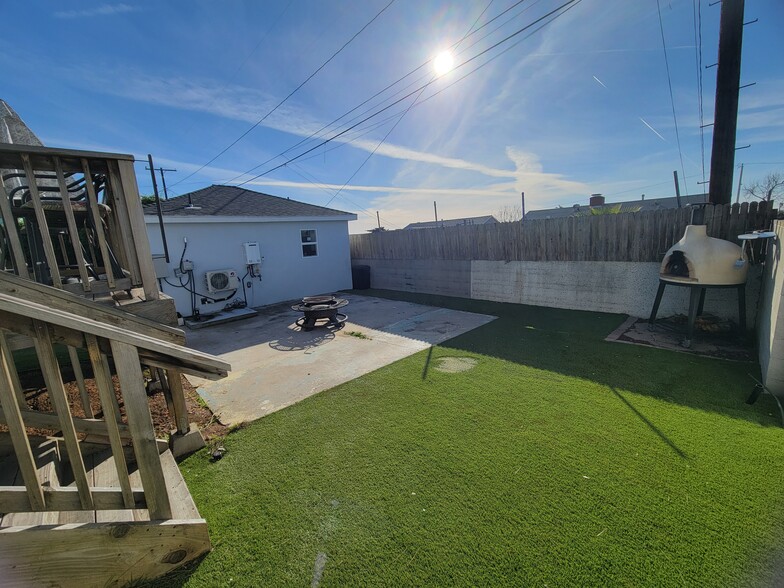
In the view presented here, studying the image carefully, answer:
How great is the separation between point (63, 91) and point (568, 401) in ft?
34.7

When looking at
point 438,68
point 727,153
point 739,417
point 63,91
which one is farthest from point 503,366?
point 63,91

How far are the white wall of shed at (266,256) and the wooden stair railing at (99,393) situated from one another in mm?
7131

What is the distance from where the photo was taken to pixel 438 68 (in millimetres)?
7133

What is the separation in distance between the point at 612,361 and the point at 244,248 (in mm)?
8905

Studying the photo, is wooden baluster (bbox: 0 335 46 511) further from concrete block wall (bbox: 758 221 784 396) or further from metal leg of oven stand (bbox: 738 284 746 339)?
metal leg of oven stand (bbox: 738 284 746 339)

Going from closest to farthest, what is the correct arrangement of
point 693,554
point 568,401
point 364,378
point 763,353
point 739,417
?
point 693,554, point 739,417, point 568,401, point 763,353, point 364,378

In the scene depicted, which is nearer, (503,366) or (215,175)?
(503,366)

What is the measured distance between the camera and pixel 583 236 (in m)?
6.70

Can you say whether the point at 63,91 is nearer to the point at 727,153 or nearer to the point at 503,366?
the point at 503,366

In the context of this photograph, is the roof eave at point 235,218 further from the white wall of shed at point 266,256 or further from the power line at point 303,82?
the power line at point 303,82

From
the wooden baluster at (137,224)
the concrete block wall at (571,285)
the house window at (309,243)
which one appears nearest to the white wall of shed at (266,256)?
the house window at (309,243)

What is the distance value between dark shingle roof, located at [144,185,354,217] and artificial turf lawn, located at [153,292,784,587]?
728 centimetres

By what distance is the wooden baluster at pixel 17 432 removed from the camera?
130 centimetres

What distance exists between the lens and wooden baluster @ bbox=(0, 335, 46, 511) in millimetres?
1297
